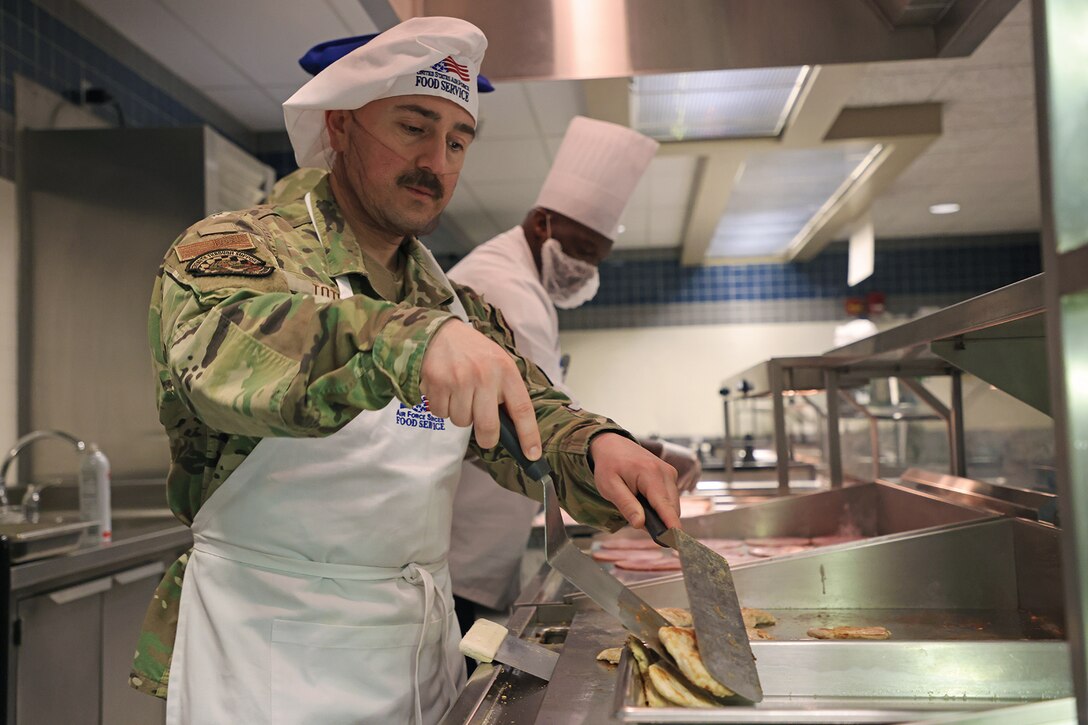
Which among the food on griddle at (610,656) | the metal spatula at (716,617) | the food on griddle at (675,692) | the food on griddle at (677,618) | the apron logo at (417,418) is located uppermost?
the apron logo at (417,418)

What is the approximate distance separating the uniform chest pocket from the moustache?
0.63m

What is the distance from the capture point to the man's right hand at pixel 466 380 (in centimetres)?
77

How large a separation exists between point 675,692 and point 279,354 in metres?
0.49

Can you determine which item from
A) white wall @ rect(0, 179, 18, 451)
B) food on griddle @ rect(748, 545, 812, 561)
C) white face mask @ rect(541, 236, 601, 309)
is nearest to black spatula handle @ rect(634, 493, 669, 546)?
food on griddle @ rect(748, 545, 812, 561)

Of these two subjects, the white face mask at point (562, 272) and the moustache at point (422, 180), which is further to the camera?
the white face mask at point (562, 272)

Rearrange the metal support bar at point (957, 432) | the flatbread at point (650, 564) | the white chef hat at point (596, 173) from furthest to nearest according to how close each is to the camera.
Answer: the white chef hat at point (596, 173) < the metal support bar at point (957, 432) < the flatbread at point (650, 564)

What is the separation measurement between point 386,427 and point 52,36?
2.79 meters

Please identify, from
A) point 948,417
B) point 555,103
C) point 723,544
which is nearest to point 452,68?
point 723,544

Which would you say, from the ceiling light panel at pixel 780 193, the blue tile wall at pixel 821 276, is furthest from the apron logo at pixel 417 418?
the blue tile wall at pixel 821 276

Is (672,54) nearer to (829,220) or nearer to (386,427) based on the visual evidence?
(386,427)

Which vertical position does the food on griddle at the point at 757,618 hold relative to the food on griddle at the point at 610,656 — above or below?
below

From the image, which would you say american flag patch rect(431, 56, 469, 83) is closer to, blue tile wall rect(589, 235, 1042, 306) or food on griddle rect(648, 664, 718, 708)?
food on griddle rect(648, 664, 718, 708)

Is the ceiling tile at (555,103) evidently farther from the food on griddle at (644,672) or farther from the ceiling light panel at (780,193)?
the food on griddle at (644,672)

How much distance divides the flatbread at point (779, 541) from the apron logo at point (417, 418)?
1.10 metres
